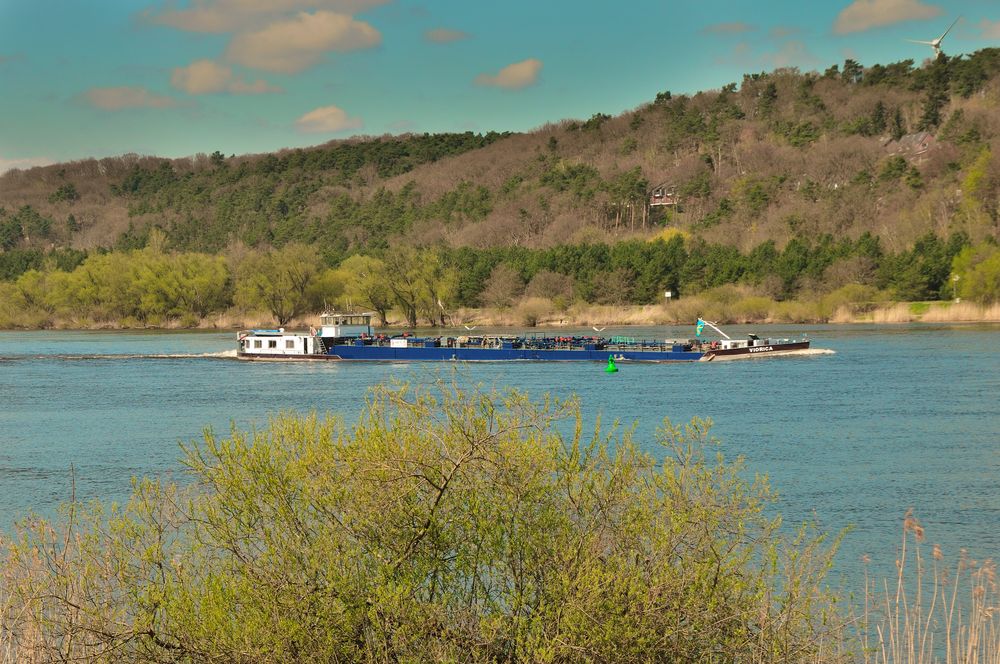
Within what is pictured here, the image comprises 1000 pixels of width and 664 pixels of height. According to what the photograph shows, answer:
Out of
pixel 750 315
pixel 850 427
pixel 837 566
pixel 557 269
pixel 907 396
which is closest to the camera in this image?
pixel 837 566

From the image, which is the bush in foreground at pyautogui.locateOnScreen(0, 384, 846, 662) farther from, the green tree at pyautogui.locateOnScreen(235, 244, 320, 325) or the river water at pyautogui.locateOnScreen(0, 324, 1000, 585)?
the green tree at pyautogui.locateOnScreen(235, 244, 320, 325)

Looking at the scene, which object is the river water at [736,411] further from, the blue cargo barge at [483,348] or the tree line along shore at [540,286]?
the tree line along shore at [540,286]

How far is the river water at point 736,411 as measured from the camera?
96.8 feet

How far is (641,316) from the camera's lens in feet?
417

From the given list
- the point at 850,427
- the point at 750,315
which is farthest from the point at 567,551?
the point at 750,315

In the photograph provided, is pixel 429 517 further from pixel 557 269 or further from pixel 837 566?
pixel 557 269

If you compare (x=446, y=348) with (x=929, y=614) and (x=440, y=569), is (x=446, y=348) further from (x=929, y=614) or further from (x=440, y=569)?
(x=440, y=569)

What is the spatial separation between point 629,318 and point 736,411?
77.5 m

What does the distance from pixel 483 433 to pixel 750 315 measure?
109100 mm

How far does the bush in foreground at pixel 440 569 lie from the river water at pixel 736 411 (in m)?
3.81

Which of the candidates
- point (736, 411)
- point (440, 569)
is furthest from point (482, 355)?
point (440, 569)

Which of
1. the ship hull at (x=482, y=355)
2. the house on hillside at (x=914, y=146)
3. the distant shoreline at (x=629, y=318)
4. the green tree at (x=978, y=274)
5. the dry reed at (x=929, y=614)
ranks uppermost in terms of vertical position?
the house on hillside at (x=914, y=146)

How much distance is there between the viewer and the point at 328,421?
1438cm

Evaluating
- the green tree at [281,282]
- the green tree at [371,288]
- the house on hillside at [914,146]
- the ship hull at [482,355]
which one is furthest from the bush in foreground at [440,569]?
the house on hillside at [914,146]
